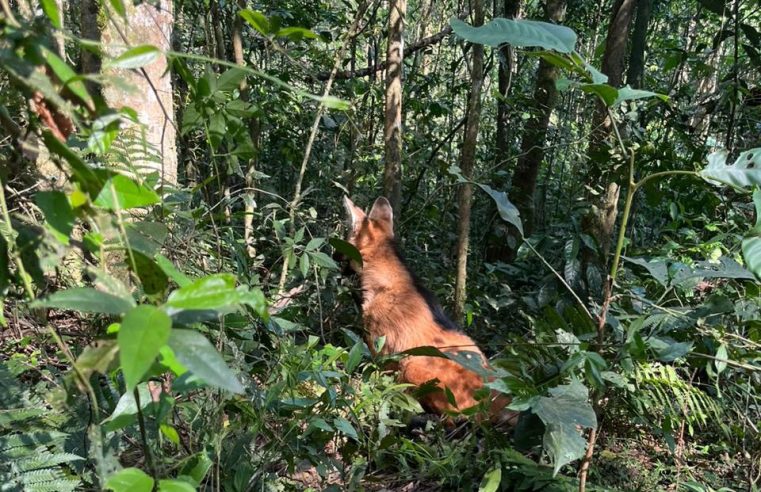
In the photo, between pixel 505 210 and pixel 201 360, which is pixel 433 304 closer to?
pixel 505 210

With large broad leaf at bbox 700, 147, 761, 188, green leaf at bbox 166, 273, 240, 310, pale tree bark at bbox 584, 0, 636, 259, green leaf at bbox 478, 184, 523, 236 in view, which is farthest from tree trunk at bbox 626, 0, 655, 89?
green leaf at bbox 166, 273, 240, 310

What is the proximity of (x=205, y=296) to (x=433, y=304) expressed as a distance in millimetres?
3376

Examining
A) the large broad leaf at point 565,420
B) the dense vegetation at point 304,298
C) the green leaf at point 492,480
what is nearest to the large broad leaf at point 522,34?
the dense vegetation at point 304,298

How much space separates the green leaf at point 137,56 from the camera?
772mm

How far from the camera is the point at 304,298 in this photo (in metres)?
4.07

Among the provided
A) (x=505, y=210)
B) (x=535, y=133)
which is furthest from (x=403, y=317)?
(x=535, y=133)

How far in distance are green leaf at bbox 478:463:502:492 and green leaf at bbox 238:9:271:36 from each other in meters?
1.78

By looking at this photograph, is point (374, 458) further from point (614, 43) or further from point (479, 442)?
point (614, 43)

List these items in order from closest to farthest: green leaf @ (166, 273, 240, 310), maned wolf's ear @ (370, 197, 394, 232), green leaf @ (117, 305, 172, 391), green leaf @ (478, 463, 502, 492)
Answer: green leaf @ (117, 305, 172, 391) → green leaf @ (166, 273, 240, 310) → green leaf @ (478, 463, 502, 492) → maned wolf's ear @ (370, 197, 394, 232)

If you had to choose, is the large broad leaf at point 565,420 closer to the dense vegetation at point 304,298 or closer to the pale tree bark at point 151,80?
the dense vegetation at point 304,298

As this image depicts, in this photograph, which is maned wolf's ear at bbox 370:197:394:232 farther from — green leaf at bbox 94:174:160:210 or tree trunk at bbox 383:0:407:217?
green leaf at bbox 94:174:160:210

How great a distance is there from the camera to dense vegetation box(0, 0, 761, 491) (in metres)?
0.81

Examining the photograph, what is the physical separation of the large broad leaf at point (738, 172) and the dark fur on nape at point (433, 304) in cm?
243

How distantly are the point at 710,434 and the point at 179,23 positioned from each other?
4.86 m
